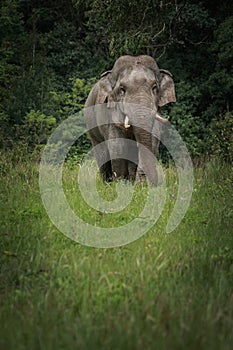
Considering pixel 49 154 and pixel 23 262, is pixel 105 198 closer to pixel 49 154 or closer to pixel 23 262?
pixel 23 262

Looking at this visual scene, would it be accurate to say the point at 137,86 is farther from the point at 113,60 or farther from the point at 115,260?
the point at 113,60

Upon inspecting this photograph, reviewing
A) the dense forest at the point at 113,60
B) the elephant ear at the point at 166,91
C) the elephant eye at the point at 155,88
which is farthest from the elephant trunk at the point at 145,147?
the dense forest at the point at 113,60

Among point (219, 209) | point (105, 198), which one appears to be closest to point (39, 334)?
point (219, 209)

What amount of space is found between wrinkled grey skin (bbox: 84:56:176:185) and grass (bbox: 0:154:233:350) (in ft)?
8.41

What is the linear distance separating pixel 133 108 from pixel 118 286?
17.0 ft

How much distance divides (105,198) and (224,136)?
5.90m

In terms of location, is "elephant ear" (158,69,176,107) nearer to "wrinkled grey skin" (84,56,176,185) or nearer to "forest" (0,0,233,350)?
"wrinkled grey skin" (84,56,176,185)

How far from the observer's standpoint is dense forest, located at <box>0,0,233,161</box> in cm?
1706

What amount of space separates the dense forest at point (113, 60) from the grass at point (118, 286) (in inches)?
424

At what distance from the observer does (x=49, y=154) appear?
1497cm

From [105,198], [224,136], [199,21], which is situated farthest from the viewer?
Answer: [199,21]

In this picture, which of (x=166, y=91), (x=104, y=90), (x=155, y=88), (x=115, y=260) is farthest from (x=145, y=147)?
(x=115, y=260)

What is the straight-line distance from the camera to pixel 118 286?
4.27 meters

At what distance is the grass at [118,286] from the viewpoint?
3.29 m
